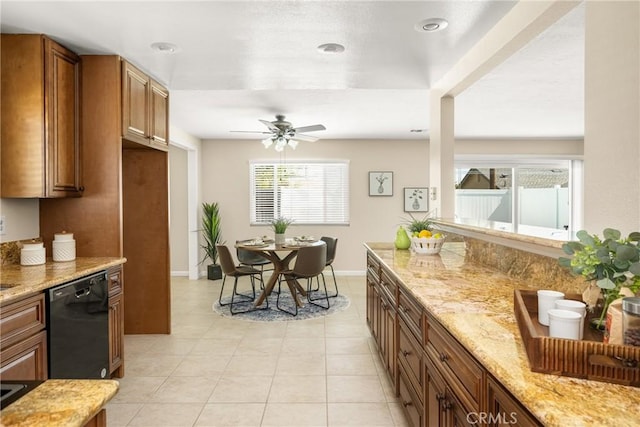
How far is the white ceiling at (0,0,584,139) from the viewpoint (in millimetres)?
2252

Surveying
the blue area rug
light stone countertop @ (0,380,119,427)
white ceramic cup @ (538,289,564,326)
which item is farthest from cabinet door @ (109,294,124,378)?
white ceramic cup @ (538,289,564,326)

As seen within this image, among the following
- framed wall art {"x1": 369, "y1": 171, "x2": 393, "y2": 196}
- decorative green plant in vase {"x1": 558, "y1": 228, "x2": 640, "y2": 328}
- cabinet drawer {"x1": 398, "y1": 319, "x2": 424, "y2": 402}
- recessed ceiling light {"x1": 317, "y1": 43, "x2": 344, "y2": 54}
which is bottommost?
cabinet drawer {"x1": 398, "y1": 319, "x2": 424, "y2": 402}

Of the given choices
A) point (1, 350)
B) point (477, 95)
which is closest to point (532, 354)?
point (1, 350)

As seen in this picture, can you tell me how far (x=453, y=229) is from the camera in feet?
10.9

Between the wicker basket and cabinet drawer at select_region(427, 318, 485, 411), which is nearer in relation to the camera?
cabinet drawer at select_region(427, 318, 485, 411)

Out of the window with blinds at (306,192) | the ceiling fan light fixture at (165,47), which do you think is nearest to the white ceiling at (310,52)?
the ceiling fan light fixture at (165,47)

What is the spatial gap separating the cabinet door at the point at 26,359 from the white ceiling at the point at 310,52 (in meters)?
1.81

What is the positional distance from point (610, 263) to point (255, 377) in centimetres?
251

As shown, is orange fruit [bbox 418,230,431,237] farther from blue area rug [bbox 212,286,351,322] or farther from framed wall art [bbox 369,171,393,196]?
framed wall art [bbox 369,171,393,196]

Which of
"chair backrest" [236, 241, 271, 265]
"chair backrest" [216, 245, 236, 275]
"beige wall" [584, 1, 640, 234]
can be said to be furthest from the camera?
"chair backrest" [236, 241, 271, 265]

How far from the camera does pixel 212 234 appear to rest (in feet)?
21.7

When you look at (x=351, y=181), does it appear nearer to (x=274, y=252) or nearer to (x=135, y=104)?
(x=274, y=252)

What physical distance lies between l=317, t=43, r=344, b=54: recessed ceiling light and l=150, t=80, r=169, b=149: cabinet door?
1.61m

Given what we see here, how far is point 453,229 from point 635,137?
1994mm
